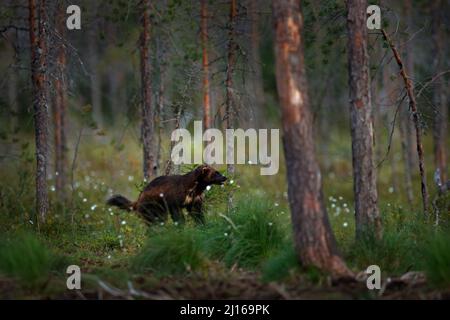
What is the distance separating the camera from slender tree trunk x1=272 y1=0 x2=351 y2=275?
28.8ft

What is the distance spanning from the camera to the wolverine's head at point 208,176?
12.9 metres

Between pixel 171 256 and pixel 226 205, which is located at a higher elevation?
pixel 226 205

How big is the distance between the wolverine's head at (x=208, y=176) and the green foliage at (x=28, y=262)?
3866 mm

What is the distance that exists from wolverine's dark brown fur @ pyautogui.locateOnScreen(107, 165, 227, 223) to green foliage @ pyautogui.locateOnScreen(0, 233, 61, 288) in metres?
3.25

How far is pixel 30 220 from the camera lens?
1367 cm

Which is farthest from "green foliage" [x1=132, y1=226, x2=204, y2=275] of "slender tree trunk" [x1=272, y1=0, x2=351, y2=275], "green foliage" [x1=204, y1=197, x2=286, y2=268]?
"slender tree trunk" [x1=272, y1=0, x2=351, y2=275]

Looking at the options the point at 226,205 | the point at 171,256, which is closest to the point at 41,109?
the point at 226,205

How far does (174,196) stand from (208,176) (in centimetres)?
78

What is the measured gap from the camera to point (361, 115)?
10.1 m

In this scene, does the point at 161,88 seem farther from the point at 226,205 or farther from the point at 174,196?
the point at 174,196

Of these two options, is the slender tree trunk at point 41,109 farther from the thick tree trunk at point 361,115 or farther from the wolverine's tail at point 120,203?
the thick tree trunk at point 361,115

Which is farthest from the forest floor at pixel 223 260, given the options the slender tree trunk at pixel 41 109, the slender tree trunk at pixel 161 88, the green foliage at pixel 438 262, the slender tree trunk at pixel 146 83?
the slender tree trunk at pixel 161 88
